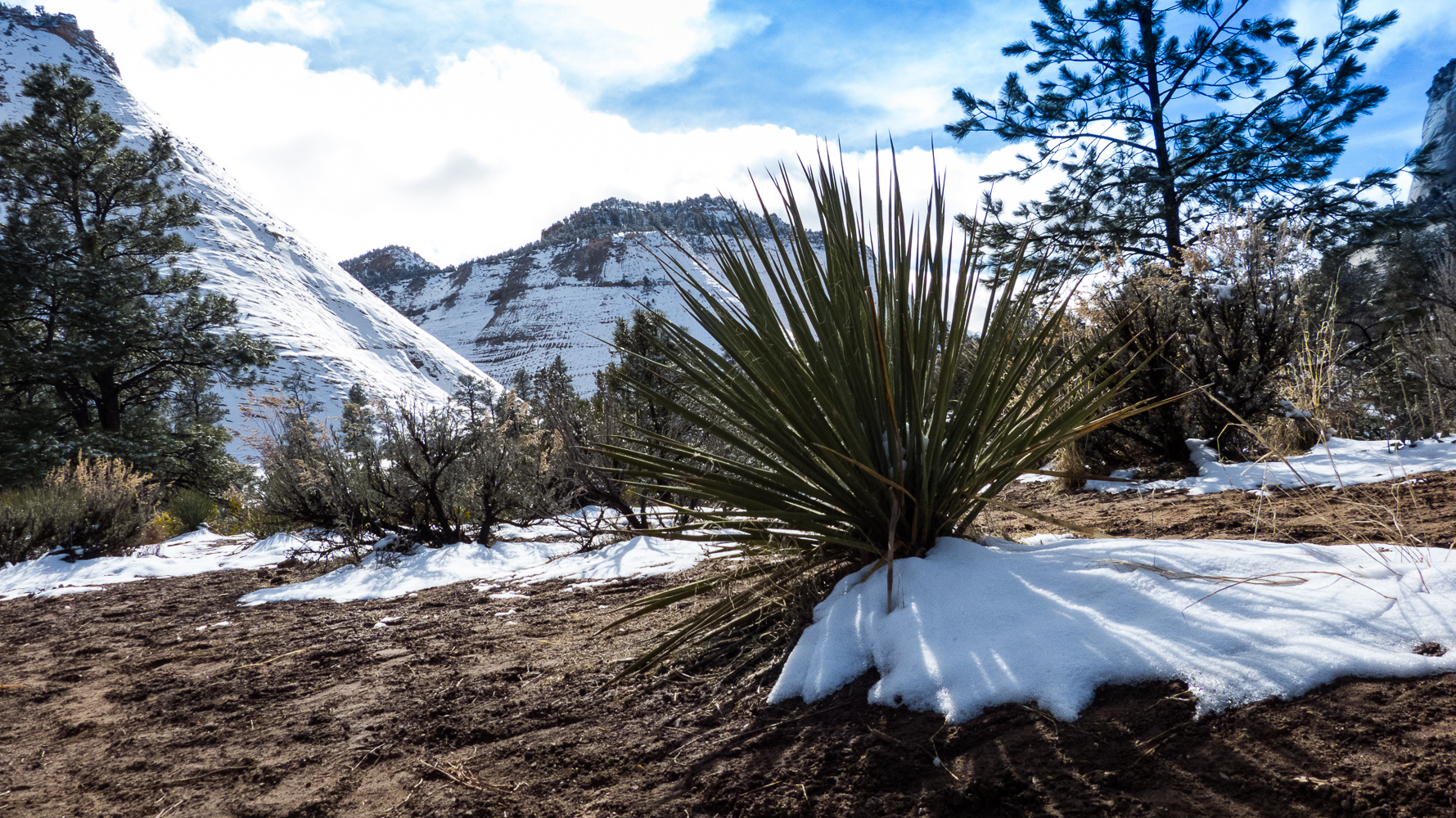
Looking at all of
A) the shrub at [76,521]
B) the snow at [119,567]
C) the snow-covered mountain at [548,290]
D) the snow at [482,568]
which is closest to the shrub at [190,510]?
the shrub at [76,521]

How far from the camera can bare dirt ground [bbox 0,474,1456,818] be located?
35.9 inches

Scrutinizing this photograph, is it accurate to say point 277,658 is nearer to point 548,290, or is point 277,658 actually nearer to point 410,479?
point 410,479

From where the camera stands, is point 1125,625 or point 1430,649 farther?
point 1125,625

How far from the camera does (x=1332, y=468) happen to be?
358 centimetres

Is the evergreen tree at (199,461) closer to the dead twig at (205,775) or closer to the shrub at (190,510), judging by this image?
the shrub at (190,510)

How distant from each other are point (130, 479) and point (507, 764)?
28.3ft

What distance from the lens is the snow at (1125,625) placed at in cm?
105

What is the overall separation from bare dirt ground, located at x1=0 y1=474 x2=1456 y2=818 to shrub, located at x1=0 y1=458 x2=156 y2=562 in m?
4.14

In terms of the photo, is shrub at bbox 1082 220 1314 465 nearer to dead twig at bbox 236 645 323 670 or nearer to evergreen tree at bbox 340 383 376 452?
dead twig at bbox 236 645 323 670

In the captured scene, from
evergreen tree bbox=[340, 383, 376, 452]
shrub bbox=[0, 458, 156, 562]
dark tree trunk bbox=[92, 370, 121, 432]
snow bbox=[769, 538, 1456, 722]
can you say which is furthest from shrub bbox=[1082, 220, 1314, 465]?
dark tree trunk bbox=[92, 370, 121, 432]

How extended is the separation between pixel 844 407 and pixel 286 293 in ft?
145

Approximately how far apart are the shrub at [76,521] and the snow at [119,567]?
0.22m

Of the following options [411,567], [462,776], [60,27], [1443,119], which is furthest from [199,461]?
[60,27]

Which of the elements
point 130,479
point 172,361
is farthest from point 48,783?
point 172,361
